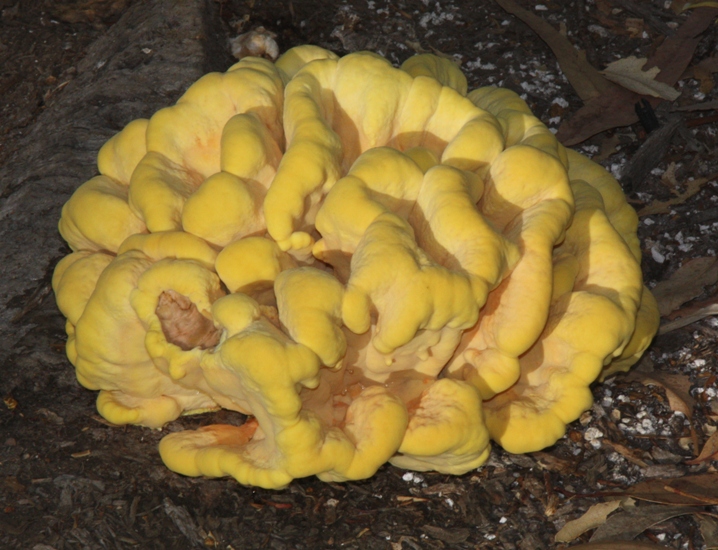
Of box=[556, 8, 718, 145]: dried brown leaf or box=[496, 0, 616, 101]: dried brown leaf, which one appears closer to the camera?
box=[556, 8, 718, 145]: dried brown leaf

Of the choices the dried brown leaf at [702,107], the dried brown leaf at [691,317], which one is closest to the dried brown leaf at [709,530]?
the dried brown leaf at [691,317]

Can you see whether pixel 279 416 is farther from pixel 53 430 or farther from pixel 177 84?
pixel 177 84

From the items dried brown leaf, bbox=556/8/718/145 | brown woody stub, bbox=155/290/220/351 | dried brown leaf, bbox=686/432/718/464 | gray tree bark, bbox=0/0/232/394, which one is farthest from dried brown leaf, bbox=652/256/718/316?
gray tree bark, bbox=0/0/232/394

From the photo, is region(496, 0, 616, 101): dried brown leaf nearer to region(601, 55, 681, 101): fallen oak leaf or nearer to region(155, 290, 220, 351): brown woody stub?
region(601, 55, 681, 101): fallen oak leaf

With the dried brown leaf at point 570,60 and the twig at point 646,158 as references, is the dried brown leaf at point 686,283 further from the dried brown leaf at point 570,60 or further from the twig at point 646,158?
the dried brown leaf at point 570,60

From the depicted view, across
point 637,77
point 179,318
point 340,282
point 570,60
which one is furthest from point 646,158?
point 179,318

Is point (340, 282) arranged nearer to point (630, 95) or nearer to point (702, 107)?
point (630, 95)
